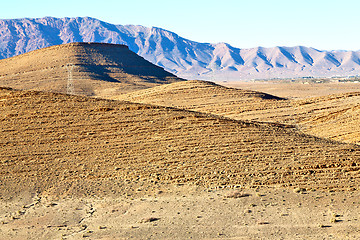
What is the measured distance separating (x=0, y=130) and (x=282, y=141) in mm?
14282

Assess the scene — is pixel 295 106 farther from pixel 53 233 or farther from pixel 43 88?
pixel 43 88

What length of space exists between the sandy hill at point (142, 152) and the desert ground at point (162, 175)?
2.0 inches

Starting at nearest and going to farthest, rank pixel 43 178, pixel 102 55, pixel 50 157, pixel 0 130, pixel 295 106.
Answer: pixel 43 178
pixel 50 157
pixel 0 130
pixel 295 106
pixel 102 55

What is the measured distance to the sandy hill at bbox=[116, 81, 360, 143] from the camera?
106ft

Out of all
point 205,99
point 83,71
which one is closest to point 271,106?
point 205,99

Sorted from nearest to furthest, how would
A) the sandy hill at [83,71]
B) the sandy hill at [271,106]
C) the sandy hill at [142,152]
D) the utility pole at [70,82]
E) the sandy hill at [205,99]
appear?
the sandy hill at [142,152], the sandy hill at [271,106], the sandy hill at [205,99], the utility pole at [70,82], the sandy hill at [83,71]

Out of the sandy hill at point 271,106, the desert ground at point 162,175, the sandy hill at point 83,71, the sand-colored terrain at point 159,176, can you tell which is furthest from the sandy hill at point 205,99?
the sand-colored terrain at point 159,176

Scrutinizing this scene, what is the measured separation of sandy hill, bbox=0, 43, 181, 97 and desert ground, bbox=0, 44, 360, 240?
39385mm

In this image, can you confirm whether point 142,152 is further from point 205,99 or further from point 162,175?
point 205,99

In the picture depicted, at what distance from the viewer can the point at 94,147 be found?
22.9 metres

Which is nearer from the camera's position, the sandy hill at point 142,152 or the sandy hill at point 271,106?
the sandy hill at point 142,152

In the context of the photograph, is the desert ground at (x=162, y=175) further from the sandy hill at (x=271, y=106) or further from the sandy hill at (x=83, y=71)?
the sandy hill at (x=83, y=71)

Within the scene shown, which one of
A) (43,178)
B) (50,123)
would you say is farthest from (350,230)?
(50,123)

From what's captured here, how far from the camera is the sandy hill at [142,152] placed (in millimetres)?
19266
